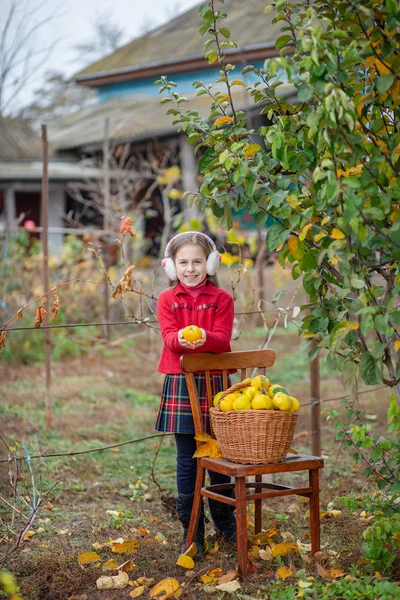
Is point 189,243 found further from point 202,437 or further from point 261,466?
point 261,466

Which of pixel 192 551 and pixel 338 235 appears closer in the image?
pixel 338 235

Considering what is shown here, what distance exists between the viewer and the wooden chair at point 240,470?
337 centimetres

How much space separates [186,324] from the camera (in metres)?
3.87

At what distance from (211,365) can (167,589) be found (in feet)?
3.39

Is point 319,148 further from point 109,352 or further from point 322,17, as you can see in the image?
point 109,352

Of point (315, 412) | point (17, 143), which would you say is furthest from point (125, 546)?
point (17, 143)

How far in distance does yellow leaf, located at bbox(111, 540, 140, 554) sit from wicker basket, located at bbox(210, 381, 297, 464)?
0.79 metres

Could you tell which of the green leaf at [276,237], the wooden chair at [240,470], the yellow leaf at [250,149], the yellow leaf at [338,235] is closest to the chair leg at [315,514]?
the wooden chair at [240,470]

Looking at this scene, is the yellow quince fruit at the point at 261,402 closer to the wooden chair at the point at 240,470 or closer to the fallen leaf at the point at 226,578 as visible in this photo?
the wooden chair at the point at 240,470

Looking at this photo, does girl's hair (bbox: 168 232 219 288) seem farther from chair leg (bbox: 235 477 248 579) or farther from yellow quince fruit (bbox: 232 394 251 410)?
chair leg (bbox: 235 477 248 579)

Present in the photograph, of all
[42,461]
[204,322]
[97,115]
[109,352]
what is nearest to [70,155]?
A: [97,115]

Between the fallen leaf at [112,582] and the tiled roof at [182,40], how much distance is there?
1232 cm

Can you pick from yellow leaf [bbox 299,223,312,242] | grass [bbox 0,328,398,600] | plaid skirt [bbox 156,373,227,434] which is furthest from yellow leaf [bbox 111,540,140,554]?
yellow leaf [bbox 299,223,312,242]

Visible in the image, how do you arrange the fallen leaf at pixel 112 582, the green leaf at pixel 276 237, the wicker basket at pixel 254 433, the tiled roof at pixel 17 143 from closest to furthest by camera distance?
the green leaf at pixel 276 237
the wicker basket at pixel 254 433
the fallen leaf at pixel 112 582
the tiled roof at pixel 17 143
